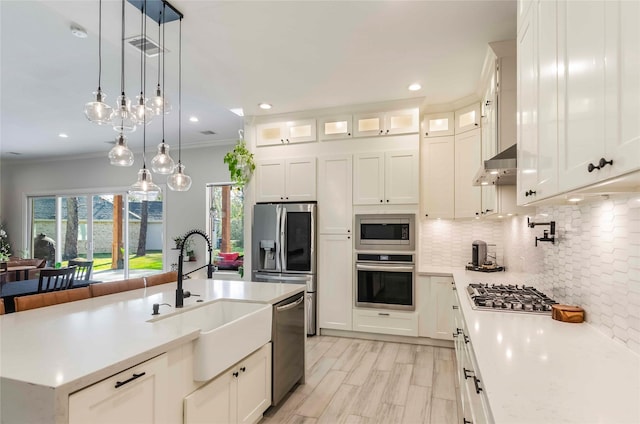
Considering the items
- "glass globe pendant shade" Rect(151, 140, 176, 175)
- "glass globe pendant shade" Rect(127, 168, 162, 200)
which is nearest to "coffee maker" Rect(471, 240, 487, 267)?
"glass globe pendant shade" Rect(151, 140, 176, 175)

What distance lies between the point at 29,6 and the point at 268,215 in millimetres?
2841

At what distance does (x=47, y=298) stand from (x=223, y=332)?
1201 mm

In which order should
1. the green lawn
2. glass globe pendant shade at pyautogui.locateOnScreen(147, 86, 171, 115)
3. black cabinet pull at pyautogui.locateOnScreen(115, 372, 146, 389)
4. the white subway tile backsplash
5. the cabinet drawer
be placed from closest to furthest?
1. black cabinet pull at pyautogui.locateOnScreen(115, 372, 146, 389)
2. the white subway tile backsplash
3. glass globe pendant shade at pyautogui.locateOnScreen(147, 86, 171, 115)
4. the cabinet drawer
5. the green lawn

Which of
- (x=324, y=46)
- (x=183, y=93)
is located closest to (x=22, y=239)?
(x=183, y=93)

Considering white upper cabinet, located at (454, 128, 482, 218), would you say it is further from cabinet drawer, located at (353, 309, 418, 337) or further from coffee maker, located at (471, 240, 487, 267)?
cabinet drawer, located at (353, 309, 418, 337)

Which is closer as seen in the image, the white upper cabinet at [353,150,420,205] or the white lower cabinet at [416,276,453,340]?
the white lower cabinet at [416,276,453,340]

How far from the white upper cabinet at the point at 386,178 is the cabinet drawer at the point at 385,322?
4.29 ft

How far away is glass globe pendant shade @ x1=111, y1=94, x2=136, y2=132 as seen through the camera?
2.39m

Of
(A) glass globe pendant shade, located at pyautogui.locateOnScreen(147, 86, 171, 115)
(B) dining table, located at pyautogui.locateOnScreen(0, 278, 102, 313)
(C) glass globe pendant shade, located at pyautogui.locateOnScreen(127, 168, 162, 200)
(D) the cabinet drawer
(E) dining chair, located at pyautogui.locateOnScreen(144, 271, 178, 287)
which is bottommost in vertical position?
(D) the cabinet drawer

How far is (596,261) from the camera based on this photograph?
5.36 feet

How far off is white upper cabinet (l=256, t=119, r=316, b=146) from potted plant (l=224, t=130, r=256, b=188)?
0.22 metres

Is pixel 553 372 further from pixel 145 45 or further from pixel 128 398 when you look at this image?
pixel 145 45

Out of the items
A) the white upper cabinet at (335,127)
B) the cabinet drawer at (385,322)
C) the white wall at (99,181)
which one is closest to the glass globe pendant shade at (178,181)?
the white upper cabinet at (335,127)

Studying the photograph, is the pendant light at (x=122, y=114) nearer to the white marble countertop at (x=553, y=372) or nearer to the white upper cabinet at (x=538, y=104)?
the white upper cabinet at (x=538, y=104)
